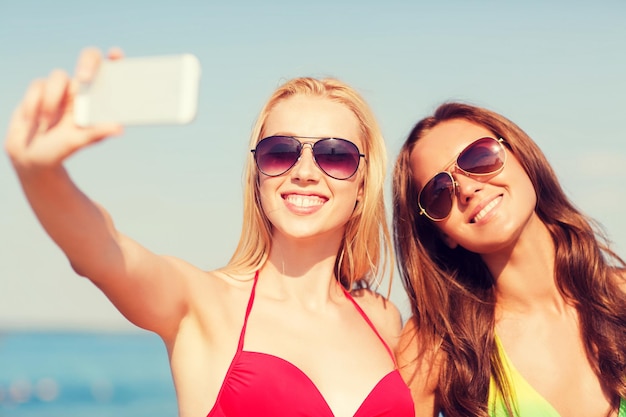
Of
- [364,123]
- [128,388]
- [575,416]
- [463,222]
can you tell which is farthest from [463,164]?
[128,388]

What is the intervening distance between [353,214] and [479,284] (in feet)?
3.16

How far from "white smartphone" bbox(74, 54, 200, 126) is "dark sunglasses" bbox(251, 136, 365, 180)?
204 centimetres

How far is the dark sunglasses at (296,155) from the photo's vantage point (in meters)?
4.11

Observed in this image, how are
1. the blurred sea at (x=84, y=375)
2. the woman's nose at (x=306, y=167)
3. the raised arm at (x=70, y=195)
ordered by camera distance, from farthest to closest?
the blurred sea at (x=84, y=375), the woman's nose at (x=306, y=167), the raised arm at (x=70, y=195)

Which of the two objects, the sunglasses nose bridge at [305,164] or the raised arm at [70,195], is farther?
the sunglasses nose bridge at [305,164]

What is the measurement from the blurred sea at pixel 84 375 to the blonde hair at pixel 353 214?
14759 millimetres

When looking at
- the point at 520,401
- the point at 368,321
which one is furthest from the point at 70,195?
the point at 520,401

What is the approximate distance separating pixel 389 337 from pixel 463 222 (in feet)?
2.57

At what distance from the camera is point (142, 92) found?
204 centimetres

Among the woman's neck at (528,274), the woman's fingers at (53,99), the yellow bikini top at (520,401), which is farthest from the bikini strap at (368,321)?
the woman's fingers at (53,99)

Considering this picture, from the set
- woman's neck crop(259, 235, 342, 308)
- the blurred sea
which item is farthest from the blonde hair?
the blurred sea

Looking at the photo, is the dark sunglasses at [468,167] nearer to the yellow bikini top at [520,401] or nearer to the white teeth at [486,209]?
the white teeth at [486,209]

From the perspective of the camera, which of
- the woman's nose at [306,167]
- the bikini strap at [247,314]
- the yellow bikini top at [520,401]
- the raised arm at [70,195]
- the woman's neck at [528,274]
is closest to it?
the raised arm at [70,195]

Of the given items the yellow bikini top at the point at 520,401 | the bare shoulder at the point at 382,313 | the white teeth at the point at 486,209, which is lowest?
the yellow bikini top at the point at 520,401
